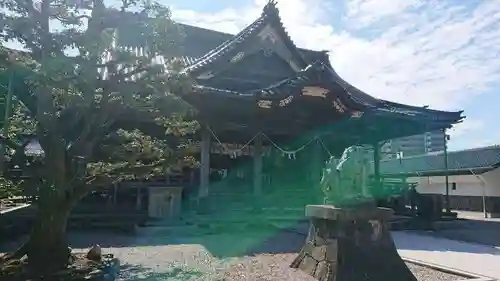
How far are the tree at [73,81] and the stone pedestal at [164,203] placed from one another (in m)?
5.21

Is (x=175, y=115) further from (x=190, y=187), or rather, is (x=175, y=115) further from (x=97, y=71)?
(x=190, y=187)

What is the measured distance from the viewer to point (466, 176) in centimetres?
2441

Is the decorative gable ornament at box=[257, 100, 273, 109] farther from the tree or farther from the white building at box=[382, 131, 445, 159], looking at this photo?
the white building at box=[382, 131, 445, 159]

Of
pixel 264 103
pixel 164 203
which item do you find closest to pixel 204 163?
pixel 164 203

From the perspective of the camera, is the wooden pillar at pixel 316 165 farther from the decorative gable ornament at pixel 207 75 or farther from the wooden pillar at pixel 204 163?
the decorative gable ornament at pixel 207 75

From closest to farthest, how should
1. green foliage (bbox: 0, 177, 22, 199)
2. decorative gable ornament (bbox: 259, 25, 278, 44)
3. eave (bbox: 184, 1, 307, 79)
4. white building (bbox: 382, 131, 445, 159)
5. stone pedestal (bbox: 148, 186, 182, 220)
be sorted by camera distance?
green foliage (bbox: 0, 177, 22, 199), stone pedestal (bbox: 148, 186, 182, 220), eave (bbox: 184, 1, 307, 79), decorative gable ornament (bbox: 259, 25, 278, 44), white building (bbox: 382, 131, 445, 159)

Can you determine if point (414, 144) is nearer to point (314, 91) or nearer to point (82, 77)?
point (314, 91)

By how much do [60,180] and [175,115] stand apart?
217cm

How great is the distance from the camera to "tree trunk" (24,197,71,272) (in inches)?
213

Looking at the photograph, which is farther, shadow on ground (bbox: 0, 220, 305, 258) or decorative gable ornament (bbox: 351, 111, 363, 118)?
decorative gable ornament (bbox: 351, 111, 363, 118)

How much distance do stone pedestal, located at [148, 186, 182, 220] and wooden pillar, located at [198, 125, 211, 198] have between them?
2.95ft

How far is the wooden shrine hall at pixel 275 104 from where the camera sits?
12.4 metres

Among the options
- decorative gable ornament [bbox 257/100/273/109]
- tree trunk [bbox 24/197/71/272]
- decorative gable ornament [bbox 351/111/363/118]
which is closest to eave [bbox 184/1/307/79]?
decorative gable ornament [bbox 257/100/273/109]

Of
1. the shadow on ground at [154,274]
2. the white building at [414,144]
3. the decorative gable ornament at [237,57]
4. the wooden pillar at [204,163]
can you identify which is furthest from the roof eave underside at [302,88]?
the shadow on ground at [154,274]
